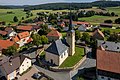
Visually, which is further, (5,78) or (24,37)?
(24,37)

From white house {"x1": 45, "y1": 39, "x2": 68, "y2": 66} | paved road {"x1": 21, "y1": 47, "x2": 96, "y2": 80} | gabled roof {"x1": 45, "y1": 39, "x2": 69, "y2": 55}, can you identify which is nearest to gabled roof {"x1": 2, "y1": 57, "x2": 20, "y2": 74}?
paved road {"x1": 21, "y1": 47, "x2": 96, "y2": 80}

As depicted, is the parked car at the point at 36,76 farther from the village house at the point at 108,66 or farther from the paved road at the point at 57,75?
the village house at the point at 108,66

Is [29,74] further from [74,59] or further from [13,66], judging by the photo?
[74,59]

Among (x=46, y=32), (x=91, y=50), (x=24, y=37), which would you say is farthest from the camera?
(x=46, y=32)

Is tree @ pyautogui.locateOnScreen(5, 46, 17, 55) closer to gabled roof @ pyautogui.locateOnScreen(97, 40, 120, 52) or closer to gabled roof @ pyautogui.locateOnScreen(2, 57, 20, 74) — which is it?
gabled roof @ pyautogui.locateOnScreen(2, 57, 20, 74)

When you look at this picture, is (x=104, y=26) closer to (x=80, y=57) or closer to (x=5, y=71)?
(x=80, y=57)

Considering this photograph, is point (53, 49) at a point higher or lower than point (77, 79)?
higher

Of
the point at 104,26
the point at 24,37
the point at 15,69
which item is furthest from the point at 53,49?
the point at 104,26
